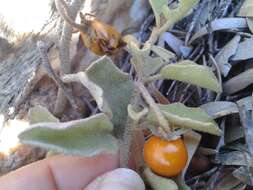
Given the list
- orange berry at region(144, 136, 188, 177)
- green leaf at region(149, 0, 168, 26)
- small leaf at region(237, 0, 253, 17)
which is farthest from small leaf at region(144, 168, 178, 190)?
small leaf at region(237, 0, 253, 17)

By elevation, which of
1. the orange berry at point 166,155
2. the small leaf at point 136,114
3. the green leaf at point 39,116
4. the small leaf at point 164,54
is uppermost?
the green leaf at point 39,116

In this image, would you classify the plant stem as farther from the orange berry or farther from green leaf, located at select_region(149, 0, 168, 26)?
green leaf, located at select_region(149, 0, 168, 26)

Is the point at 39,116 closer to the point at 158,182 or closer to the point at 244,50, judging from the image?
the point at 158,182

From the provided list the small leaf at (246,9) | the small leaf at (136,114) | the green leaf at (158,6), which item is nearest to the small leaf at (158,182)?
the small leaf at (136,114)

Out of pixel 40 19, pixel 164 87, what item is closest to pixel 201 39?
pixel 164 87

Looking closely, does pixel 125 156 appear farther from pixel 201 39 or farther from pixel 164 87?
pixel 201 39

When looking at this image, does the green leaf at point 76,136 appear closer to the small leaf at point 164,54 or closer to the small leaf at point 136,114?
the small leaf at point 136,114
